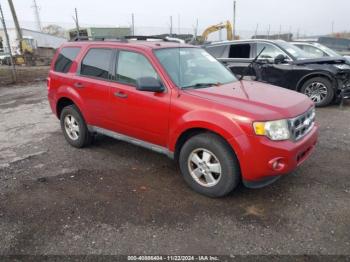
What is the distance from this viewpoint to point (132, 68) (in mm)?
4426

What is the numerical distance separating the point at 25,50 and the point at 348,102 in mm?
24941

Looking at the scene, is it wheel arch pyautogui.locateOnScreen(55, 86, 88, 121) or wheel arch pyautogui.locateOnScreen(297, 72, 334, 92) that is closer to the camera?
wheel arch pyautogui.locateOnScreen(55, 86, 88, 121)

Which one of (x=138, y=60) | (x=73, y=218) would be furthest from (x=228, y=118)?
(x=73, y=218)

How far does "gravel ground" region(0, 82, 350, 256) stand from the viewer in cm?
302

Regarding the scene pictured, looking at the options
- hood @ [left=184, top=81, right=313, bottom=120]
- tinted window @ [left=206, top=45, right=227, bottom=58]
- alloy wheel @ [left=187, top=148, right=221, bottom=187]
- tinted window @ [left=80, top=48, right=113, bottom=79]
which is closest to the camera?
hood @ [left=184, top=81, right=313, bottom=120]

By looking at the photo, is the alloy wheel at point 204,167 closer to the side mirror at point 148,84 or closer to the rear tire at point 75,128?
the side mirror at point 148,84

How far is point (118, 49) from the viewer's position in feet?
15.2

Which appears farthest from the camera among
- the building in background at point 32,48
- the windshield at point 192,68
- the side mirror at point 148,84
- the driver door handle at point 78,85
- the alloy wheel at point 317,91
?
the building in background at point 32,48

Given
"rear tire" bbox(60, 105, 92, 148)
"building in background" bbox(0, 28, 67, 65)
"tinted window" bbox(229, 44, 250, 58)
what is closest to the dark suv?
"tinted window" bbox(229, 44, 250, 58)

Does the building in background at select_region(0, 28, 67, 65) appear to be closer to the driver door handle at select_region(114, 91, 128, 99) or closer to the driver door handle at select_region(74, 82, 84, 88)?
the driver door handle at select_region(74, 82, 84, 88)

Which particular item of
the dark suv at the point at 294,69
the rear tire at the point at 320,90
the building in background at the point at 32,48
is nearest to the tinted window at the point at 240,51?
the dark suv at the point at 294,69

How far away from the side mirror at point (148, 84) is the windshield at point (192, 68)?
0.81 feet

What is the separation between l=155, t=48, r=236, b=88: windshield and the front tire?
2.66 ft

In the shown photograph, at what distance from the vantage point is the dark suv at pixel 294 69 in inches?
315
